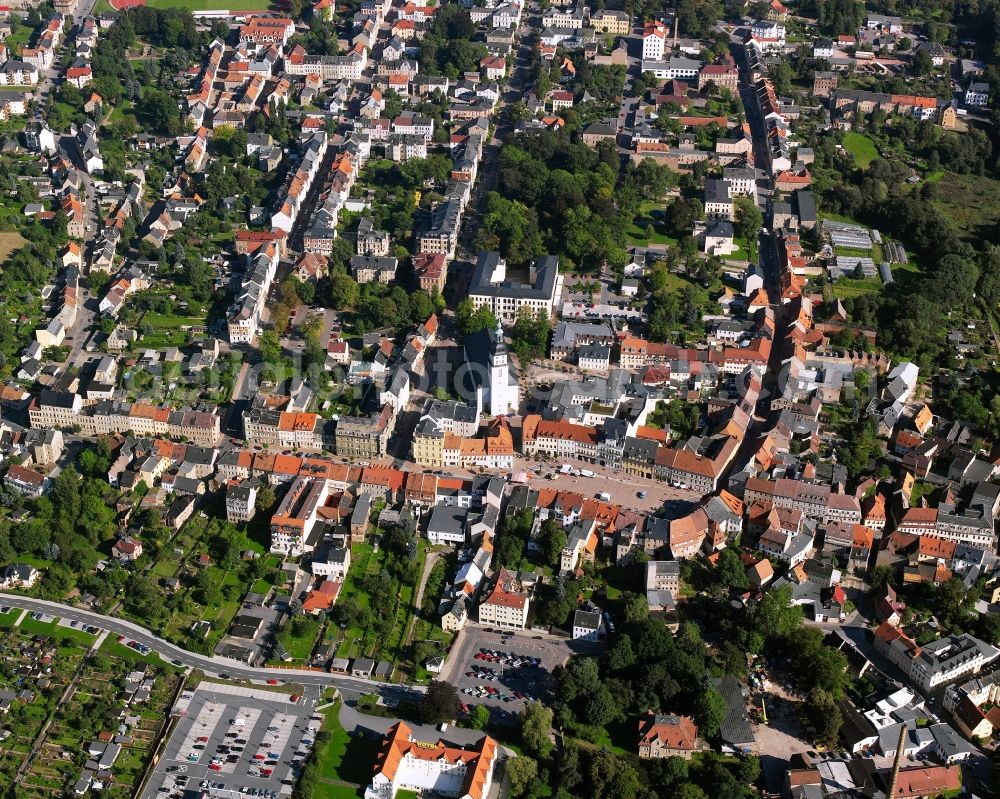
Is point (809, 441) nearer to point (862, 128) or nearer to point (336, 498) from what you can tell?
point (336, 498)

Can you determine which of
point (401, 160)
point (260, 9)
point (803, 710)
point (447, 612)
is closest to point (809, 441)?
point (803, 710)

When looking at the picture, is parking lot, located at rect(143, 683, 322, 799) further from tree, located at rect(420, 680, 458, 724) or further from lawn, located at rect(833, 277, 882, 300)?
lawn, located at rect(833, 277, 882, 300)

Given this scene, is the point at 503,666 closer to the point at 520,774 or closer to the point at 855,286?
the point at 520,774

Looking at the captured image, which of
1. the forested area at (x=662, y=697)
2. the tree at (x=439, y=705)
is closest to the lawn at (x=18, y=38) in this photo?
the forested area at (x=662, y=697)

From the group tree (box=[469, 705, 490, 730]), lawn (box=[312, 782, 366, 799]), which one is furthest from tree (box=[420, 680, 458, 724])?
lawn (box=[312, 782, 366, 799])

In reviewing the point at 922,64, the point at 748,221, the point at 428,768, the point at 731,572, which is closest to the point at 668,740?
the point at 428,768

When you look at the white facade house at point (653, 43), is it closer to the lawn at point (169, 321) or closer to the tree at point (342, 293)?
the tree at point (342, 293)
